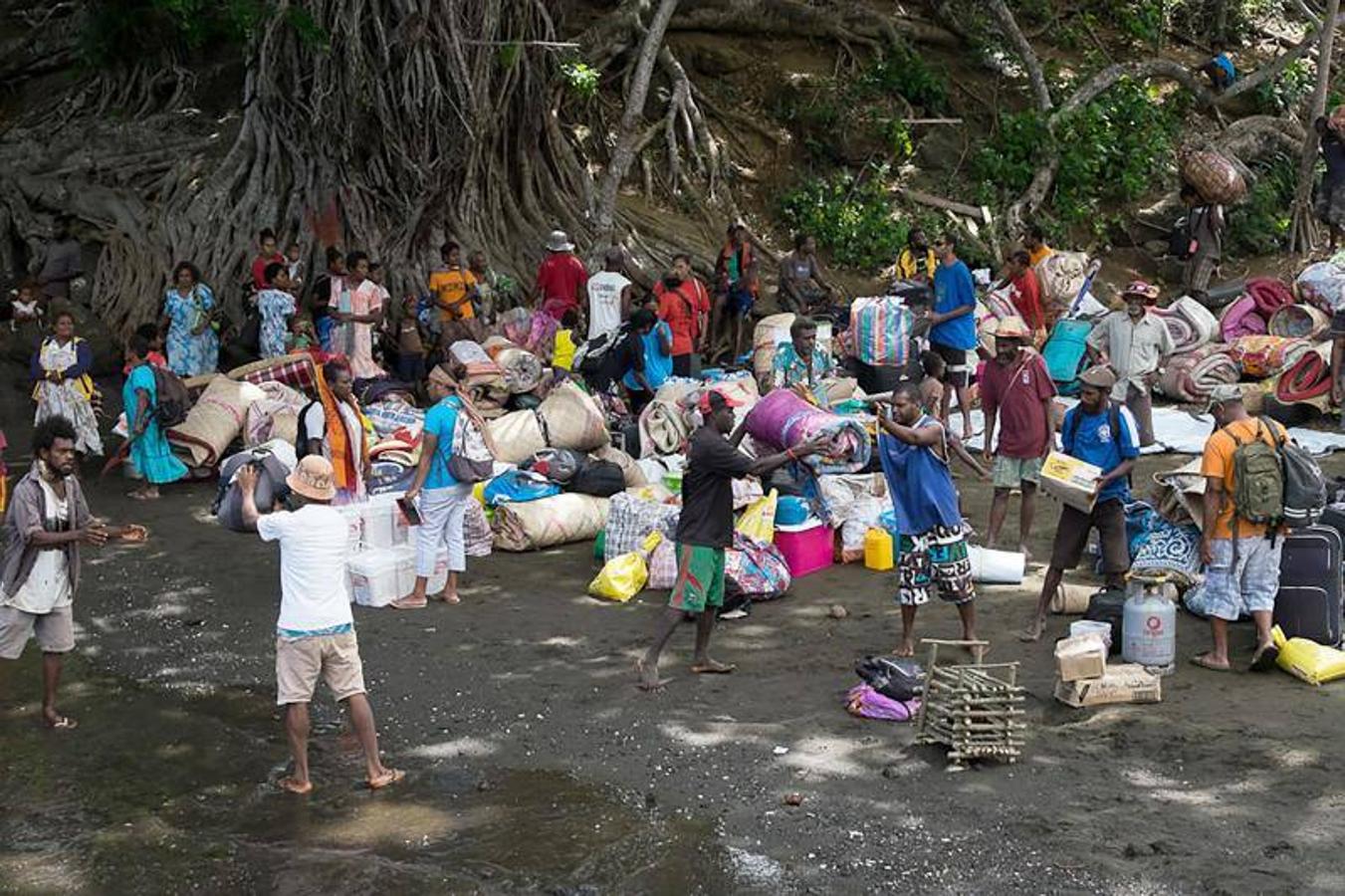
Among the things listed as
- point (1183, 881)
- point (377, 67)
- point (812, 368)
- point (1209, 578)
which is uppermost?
point (377, 67)

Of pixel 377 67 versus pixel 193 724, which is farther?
pixel 377 67

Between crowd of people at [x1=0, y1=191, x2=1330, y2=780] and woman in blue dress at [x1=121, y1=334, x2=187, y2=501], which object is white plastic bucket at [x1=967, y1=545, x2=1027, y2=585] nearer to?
crowd of people at [x1=0, y1=191, x2=1330, y2=780]

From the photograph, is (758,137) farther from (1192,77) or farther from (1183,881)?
(1183,881)

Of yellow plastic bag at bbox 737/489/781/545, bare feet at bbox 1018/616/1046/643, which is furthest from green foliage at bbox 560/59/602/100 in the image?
bare feet at bbox 1018/616/1046/643

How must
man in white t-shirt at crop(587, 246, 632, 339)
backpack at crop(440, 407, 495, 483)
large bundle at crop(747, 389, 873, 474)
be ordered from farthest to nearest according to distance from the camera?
man in white t-shirt at crop(587, 246, 632, 339)
large bundle at crop(747, 389, 873, 474)
backpack at crop(440, 407, 495, 483)

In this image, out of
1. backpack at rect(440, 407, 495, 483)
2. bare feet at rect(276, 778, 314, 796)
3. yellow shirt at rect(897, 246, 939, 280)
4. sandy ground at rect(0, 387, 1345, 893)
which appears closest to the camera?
sandy ground at rect(0, 387, 1345, 893)

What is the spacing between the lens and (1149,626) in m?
9.26

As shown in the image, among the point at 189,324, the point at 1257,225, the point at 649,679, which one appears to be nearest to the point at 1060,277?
the point at 1257,225

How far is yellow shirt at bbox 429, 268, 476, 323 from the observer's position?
53.0 feet

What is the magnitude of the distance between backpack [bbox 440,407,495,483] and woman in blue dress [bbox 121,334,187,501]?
3567 millimetres

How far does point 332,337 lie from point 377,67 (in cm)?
266

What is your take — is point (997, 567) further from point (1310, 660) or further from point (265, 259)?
point (265, 259)

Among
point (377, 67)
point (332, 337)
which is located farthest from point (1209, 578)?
point (377, 67)

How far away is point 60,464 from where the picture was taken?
8742 millimetres
